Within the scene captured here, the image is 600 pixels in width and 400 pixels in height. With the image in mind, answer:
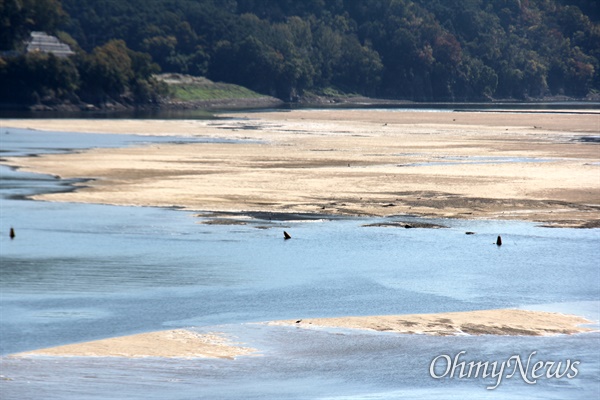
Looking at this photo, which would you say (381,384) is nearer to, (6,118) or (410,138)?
(410,138)

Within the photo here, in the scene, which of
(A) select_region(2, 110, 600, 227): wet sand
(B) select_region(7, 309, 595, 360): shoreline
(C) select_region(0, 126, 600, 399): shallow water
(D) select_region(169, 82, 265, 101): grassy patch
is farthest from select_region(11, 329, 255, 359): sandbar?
(D) select_region(169, 82, 265, 101): grassy patch

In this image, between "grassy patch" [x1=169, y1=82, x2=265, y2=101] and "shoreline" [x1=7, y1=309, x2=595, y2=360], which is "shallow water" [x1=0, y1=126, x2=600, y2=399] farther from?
"grassy patch" [x1=169, y1=82, x2=265, y2=101]

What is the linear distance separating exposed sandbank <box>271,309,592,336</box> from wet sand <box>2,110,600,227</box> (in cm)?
1275

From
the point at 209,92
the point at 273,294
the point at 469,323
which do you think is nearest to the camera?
the point at 469,323

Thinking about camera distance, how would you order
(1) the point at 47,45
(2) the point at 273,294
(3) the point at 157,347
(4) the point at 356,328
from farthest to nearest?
(1) the point at 47,45 < (2) the point at 273,294 < (4) the point at 356,328 < (3) the point at 157,347

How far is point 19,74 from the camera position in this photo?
132 meters

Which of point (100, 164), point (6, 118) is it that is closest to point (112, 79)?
point (6, 118)

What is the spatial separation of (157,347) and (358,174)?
1150 inches

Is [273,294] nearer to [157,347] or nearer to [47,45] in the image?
[157,347]

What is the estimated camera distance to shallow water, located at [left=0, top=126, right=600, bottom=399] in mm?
16484

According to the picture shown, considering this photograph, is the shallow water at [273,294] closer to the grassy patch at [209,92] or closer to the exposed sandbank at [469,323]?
the exposed sandbank at [469,323]

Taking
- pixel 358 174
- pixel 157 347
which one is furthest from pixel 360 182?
pixel 157 347

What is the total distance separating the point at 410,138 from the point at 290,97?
112771 millimetres

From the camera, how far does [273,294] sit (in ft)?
76.2
